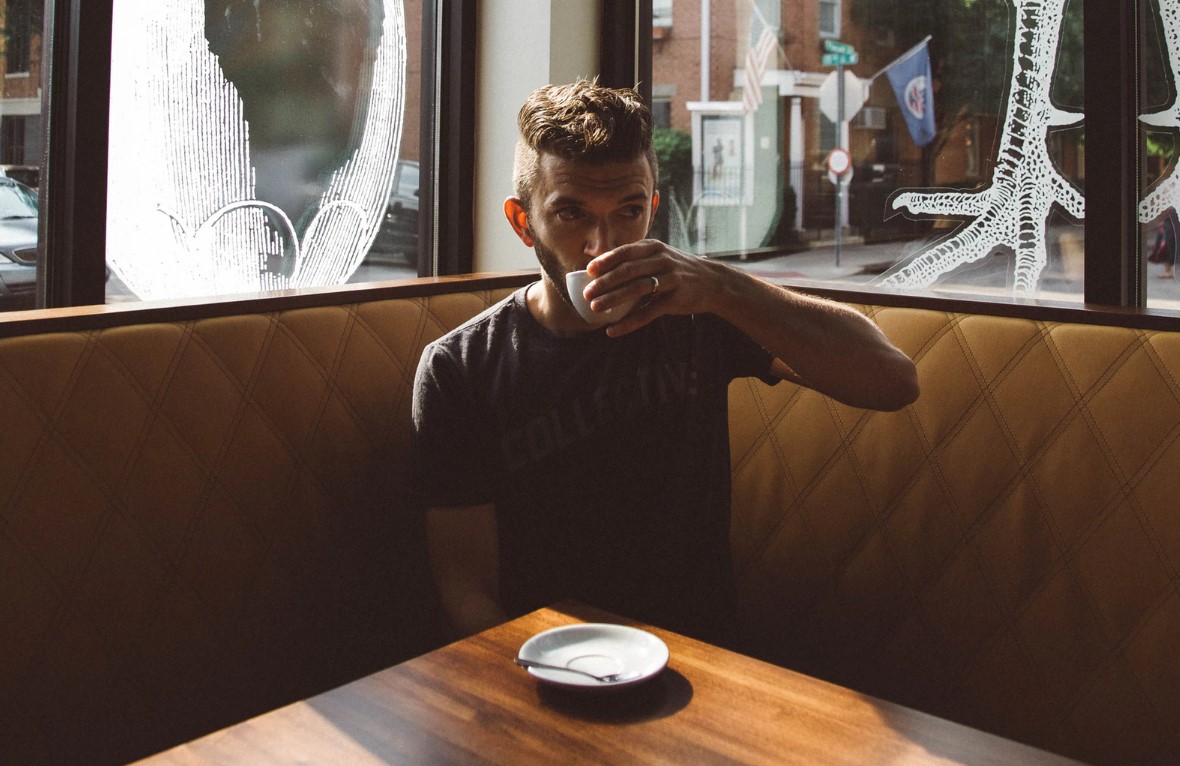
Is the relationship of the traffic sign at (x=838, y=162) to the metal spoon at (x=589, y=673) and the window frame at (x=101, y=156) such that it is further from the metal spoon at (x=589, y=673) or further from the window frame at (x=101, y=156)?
the metal spoon at (x=589, y=673)

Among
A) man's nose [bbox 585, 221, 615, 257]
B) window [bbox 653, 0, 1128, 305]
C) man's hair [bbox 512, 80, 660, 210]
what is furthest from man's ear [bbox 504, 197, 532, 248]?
window [bbox 653, 0, 1128, 305]

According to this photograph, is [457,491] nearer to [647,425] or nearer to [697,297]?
[647,425]

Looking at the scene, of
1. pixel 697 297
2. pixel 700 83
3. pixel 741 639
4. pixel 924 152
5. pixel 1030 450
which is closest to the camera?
pixel 697 297

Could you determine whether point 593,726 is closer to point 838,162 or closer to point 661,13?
point 838,162

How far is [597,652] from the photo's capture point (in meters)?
1.10

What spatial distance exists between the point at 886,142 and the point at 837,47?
298 millimetres

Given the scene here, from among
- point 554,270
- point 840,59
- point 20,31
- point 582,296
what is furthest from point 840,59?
point 20,31

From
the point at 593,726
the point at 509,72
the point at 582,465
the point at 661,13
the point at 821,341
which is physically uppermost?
the point at 661,13

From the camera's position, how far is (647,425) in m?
1.64

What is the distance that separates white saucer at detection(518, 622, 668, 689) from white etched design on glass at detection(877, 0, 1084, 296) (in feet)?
5.15

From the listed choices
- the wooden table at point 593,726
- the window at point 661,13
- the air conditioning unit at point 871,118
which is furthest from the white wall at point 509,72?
the wooden table at point 593,726

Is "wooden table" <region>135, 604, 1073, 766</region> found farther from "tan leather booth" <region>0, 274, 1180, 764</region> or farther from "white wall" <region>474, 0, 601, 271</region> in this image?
"white wall" <region>474, 0, 601, 271</region>

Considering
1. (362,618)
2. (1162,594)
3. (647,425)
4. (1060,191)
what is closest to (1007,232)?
(1060,191)

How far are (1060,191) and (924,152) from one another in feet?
1.13
